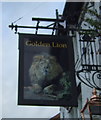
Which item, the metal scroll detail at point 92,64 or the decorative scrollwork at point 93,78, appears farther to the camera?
the metal scroll detail at point 92,64

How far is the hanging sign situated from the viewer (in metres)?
8.56

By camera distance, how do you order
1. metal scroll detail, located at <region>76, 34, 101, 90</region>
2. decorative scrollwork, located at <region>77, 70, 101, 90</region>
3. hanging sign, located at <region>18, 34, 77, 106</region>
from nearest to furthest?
hanging sign, located at <region>18, 34, 77, 106</region> < decorative scrollwork, located at <region>77, 70, 101, 90</region> < metal scroll detail, located at <region>76, 34, 101, 90</region>

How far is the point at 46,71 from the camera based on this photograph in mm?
9023

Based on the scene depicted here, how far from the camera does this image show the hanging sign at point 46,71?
28.1ft

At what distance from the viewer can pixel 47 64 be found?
9.14m

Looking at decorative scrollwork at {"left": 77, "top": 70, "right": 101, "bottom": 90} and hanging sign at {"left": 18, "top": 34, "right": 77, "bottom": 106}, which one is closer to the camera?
hanging sign at {"left": 18, "top": 34, "right": 77, "bottom": 106}

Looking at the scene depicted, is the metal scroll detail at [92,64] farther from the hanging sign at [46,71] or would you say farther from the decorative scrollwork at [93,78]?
the hanging sign at [46,71]

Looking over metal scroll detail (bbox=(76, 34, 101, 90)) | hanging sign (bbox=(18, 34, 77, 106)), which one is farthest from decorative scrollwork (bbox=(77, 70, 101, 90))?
hanging sign (bbox=(18, 34, 77, 106))

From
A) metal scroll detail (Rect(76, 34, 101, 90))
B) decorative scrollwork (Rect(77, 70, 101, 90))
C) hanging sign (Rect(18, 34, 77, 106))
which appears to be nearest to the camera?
hanging sign (Rect(18, 34, 77, 106))

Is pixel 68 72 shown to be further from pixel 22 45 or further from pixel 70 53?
pixel 22 45

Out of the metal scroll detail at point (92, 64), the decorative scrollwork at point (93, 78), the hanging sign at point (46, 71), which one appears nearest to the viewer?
the hanging sign at point (46, 71)

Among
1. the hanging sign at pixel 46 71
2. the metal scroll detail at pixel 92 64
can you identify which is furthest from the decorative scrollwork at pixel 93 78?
the hanging sign at pixel 46 71

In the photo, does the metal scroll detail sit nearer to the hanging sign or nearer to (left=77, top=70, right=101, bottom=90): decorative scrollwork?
(left=77, top=70, right=101, bottom=90): decorative scrollwork

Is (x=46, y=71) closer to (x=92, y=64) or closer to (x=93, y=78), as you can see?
(x=93, y=78)
